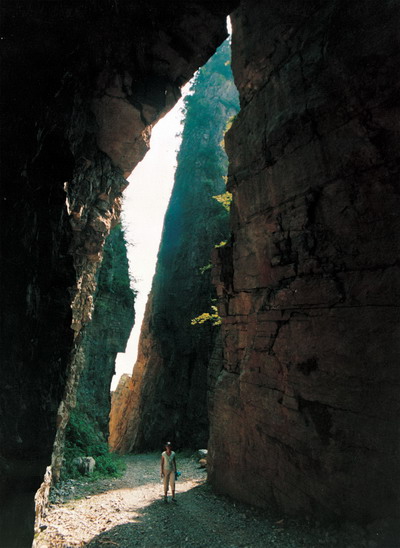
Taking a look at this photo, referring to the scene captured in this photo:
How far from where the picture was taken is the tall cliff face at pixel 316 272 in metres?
5.04

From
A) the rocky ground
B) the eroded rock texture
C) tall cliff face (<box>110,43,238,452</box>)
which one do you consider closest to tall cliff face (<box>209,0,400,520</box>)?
the rocky ground

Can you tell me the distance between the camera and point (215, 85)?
32062 mm

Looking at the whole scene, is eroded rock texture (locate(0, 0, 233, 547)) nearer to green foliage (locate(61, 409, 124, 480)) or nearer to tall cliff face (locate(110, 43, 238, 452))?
green foliage (locate(61, 409, 124, 480))

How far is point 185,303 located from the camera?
23.0 meters

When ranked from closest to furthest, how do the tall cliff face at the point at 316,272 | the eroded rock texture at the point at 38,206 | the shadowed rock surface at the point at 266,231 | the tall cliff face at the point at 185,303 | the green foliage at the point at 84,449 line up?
the eroded rock texture at the point at 38,206
the shadowed rock surface at the point at 266,231
the tall cliff face at the point at 316,272
the green foliage at the point at 84,449
the tall cliff face at the point at 185,303

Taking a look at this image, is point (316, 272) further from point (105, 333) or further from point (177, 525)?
point (105, 333)

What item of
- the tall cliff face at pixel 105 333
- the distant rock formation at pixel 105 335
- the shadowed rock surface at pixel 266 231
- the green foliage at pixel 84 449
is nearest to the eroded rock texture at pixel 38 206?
the shadowed rock surface at pixel 266 231

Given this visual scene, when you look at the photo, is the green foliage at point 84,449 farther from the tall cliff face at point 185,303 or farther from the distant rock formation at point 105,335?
the tall cliff face at point 185,303

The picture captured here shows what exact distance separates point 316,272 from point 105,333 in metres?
14.1

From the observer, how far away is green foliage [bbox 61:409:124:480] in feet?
36.4

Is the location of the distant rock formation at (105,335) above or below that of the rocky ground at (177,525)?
above

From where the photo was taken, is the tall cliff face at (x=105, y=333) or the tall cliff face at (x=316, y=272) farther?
the tall cliff face at (x=105, y=333)

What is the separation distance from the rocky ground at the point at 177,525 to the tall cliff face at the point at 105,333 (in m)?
6.10

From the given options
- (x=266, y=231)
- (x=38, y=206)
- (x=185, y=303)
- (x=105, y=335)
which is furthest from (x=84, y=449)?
(x=185, y=303)
